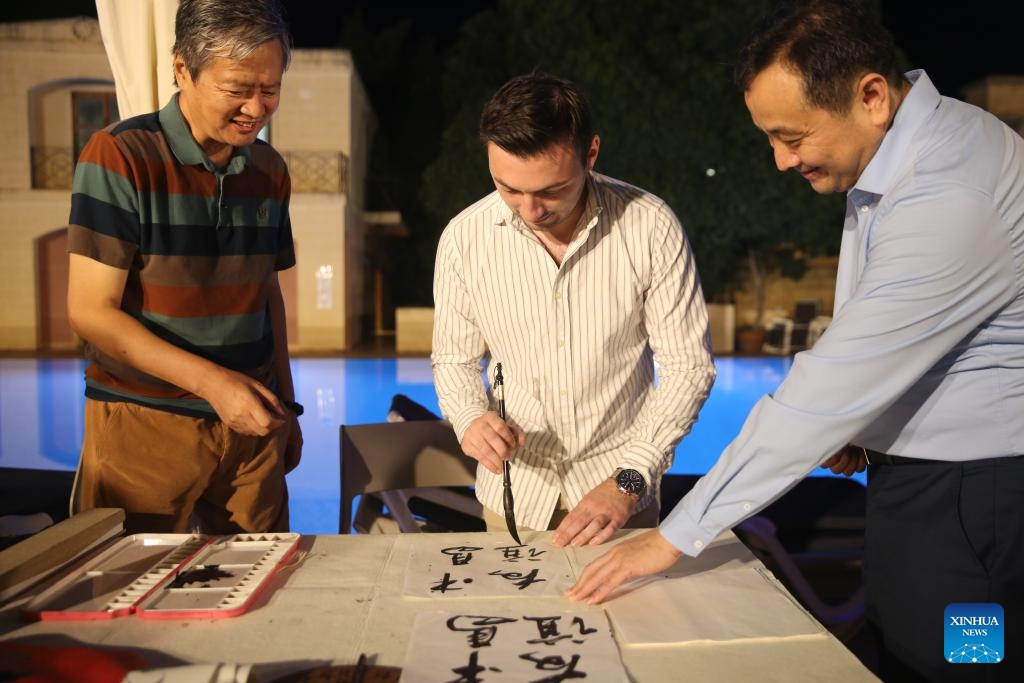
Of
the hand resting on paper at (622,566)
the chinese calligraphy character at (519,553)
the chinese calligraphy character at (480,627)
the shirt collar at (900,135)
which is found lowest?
the chinese calligraphy character at (519,553)

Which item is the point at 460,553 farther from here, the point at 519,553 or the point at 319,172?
the point at 319,172

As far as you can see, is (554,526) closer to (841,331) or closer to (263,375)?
(263,375)

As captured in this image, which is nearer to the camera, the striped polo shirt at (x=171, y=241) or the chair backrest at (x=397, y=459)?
the striped polo shirt at (x=171, y=241)

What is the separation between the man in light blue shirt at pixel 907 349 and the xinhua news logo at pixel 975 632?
18mm

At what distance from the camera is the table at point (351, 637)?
1.07 metres

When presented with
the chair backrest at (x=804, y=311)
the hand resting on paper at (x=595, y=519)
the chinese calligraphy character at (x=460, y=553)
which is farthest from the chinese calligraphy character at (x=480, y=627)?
the chair backrest at (x=804, y=311)

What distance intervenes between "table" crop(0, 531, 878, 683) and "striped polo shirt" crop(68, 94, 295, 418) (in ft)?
2.07

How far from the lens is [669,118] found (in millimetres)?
13188

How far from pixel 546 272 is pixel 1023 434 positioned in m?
1.00

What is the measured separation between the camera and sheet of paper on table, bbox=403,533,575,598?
4.36 feet

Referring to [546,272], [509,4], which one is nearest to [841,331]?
[546,272]

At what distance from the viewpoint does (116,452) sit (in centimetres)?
175

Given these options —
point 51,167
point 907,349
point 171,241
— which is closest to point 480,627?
point 907,349

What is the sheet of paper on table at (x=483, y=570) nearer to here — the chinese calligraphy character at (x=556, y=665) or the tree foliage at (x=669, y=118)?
the chinese calligraphy character at (x=556, y=665)
